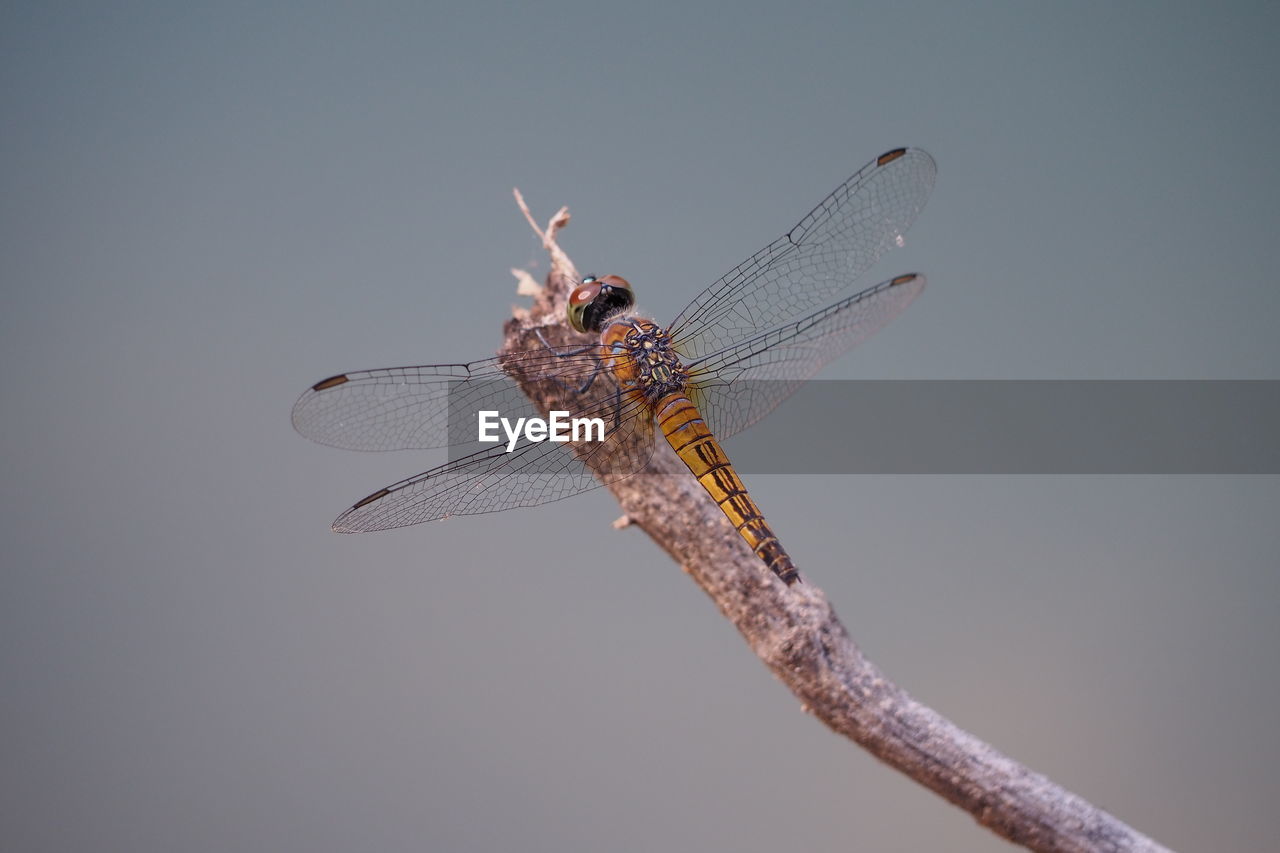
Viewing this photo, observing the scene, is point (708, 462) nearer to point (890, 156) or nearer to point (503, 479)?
point (503, 479)

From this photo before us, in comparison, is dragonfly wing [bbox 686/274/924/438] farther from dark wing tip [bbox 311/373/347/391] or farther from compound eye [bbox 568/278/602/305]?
dark wing tip [bbox 311/373/347/391]

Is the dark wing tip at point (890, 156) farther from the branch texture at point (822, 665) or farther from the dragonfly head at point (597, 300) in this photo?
the branch texture at point (822, 665)

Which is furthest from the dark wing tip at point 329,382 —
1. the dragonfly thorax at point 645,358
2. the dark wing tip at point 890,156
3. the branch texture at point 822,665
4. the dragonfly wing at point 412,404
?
the dark wing tip at point 890,156

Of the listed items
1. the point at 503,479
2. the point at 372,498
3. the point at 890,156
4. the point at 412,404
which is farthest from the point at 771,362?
the point at 372,498

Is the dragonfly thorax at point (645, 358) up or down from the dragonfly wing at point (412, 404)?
up

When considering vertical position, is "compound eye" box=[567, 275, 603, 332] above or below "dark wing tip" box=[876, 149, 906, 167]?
below

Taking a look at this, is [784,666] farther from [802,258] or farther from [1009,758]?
[802,258]

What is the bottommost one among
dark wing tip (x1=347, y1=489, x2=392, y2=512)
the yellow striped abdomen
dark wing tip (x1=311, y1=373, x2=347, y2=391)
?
dark wing tip (x1=347, y1=489, x2=392, y2=512)

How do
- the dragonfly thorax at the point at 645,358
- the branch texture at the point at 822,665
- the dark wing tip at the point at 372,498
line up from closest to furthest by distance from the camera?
the dark wing tip at the point at 372,498, the dragonfly thorax at the point at 645,358, the branch texture at the point at 822,665

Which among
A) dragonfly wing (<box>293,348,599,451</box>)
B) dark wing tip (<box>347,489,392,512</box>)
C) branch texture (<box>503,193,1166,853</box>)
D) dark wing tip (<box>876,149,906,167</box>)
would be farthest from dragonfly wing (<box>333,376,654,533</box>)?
dark wing tip (<box>876,149,906,167</box>)
